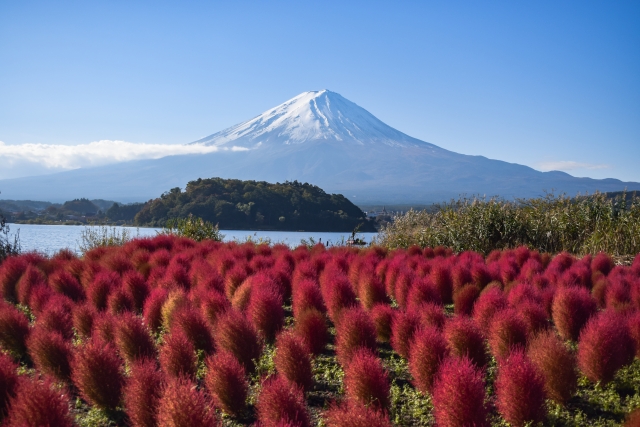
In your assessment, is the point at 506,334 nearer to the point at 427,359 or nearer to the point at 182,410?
the point at 427,359

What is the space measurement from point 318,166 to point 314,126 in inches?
820

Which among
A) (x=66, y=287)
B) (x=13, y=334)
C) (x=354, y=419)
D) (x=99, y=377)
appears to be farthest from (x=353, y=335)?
(x=66, y=287)

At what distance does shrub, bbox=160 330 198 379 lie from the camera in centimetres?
534

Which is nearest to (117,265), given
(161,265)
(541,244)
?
(161,265)

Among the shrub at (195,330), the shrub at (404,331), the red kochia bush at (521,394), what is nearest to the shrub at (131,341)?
the shrub at (195,330)

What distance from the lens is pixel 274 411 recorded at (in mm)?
4129

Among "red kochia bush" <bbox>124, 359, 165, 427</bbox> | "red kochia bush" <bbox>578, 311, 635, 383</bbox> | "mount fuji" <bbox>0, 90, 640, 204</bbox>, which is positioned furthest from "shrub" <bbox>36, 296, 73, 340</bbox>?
"mount fuji" <bbox>0, 90, 640, 204</bbox>

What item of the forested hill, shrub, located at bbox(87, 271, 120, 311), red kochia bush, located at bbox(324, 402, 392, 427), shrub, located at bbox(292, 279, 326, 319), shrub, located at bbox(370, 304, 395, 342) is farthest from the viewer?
the forested hill

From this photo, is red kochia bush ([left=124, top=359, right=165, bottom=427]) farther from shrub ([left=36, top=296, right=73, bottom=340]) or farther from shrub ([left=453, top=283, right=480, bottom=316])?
shrub ([left=453, top=283, right=480, bottom=316])

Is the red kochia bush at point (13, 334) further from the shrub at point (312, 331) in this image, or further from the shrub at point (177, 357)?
the shrub at point (312, 331)

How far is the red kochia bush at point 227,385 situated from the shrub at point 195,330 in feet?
5.32

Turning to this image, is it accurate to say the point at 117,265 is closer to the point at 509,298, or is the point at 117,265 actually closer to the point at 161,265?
the point at 161,265

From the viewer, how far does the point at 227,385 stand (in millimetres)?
4738

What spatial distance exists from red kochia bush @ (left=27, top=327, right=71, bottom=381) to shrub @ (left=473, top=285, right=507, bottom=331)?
15.5 feet
